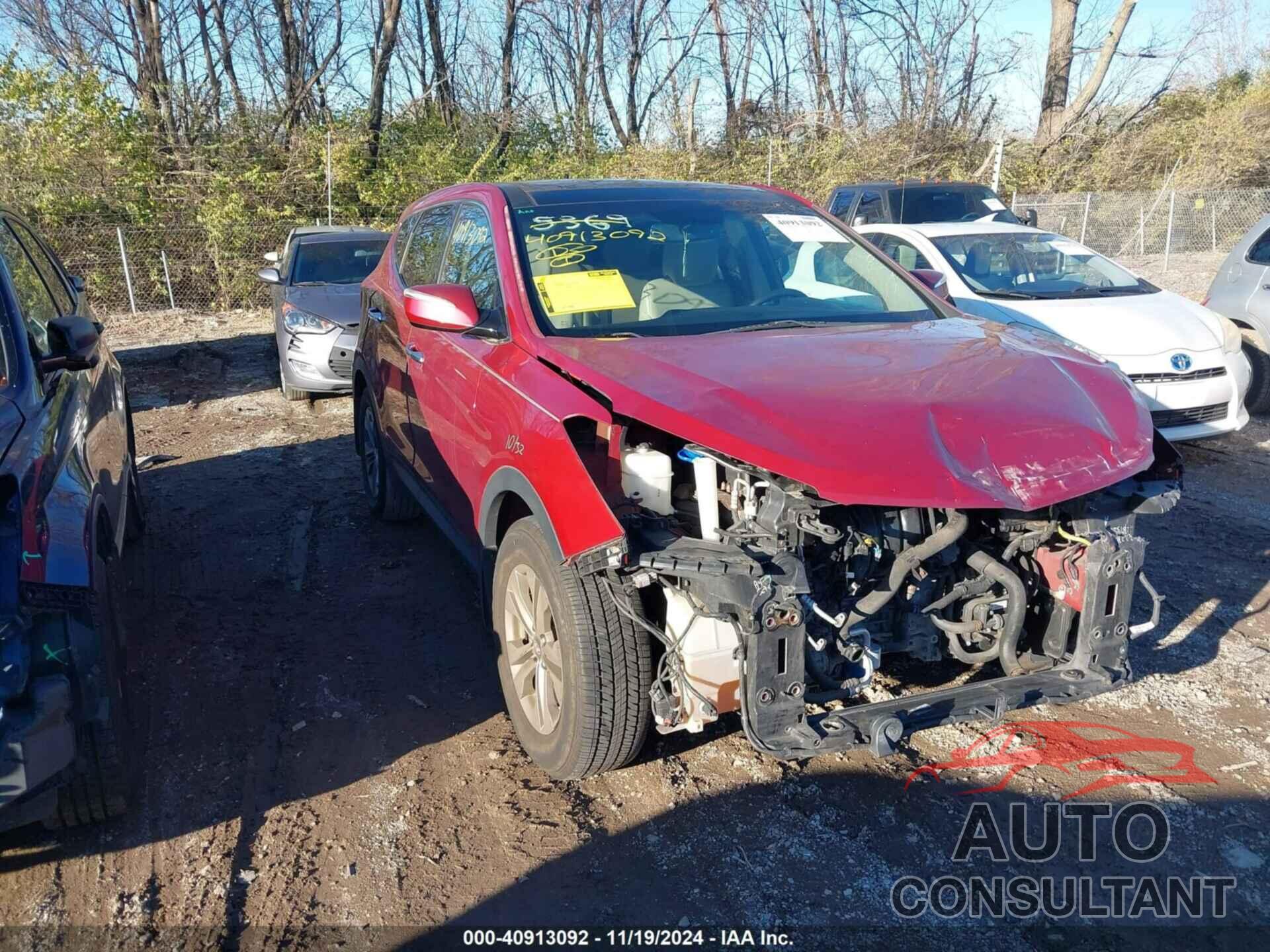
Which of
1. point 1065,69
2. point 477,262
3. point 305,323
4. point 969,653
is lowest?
point 969,653

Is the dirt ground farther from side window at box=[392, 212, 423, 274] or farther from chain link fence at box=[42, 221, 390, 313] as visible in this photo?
chain link fence at box=[42, 221, 390, 313]

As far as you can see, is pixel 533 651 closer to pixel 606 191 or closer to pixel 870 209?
pixel 606 191

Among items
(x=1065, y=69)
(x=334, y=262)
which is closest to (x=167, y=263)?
(x=334, y=262)

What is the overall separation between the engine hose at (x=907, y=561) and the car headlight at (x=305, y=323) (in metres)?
7.36

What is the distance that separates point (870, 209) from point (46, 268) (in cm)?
853

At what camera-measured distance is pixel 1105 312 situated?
7.03 m

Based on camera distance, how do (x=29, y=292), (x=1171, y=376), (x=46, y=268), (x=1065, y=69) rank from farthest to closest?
(x=1065, y=69)
(x=1171, y=376)
(x=46, y=268)
(x=29, y=292)

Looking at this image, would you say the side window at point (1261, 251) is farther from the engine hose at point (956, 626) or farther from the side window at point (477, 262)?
the side window at point (477, 262)

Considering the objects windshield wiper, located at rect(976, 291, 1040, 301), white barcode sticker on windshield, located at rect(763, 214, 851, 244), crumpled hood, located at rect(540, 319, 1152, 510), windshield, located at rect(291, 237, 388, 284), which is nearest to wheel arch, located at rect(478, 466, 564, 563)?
crumpled hood, located at rect(540, 319, 1152, 510)

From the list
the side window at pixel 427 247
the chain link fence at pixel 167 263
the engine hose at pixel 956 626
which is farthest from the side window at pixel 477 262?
the chain link fence at pixel 167 263

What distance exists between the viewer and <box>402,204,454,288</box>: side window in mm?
4750

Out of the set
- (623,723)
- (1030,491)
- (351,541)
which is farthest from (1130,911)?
(351,541)

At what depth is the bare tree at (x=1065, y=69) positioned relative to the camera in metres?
24.1

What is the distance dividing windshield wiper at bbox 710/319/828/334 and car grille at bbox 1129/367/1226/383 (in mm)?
4012
